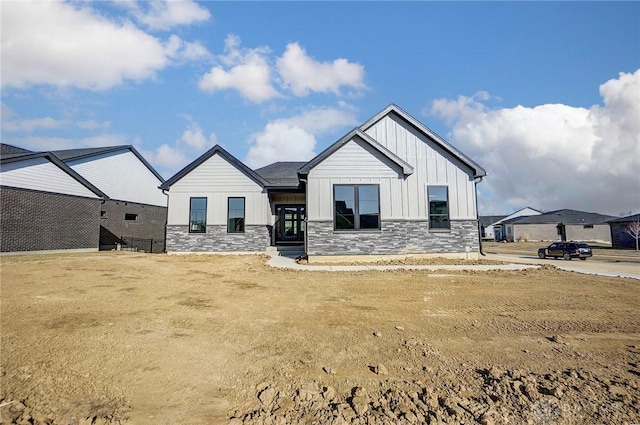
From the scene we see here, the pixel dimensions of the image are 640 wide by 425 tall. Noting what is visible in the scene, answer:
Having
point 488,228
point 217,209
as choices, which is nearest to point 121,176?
point 217,209

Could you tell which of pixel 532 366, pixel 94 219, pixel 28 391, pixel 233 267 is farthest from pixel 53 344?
pixel 94 219

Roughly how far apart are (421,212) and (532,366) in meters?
10.7

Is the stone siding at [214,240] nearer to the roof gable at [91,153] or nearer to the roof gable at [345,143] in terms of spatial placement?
the roof gable at [345,143]

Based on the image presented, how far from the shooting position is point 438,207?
46.5ft

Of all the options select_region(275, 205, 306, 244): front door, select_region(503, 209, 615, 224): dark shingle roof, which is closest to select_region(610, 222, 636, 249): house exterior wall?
select_region(503, 209, 615, 224): dark shingle roof

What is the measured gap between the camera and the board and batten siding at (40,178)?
51.9 feet

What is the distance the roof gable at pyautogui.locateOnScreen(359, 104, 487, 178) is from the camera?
14133mm

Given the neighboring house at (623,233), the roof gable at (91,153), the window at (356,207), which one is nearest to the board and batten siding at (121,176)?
the roof gable at (91,153)

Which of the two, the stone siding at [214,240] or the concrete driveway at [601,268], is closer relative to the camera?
the concrete driveway at [601,268]

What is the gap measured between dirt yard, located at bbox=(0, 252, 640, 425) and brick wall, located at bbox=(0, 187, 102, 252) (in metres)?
11.5

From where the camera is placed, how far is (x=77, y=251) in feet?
60.4

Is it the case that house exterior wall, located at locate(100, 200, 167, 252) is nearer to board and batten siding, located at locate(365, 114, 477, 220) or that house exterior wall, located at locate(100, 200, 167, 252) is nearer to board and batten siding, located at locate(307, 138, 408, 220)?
board and batten siding, located at locate(307, 138, 408, 220)

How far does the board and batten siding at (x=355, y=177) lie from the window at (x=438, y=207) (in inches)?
54.8

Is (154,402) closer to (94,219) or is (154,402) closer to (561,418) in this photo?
(561,418)
